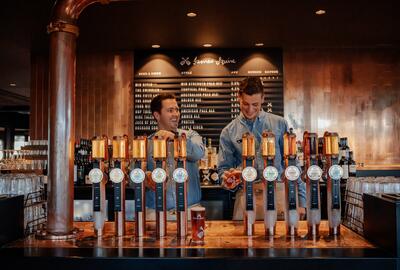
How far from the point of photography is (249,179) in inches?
64.2

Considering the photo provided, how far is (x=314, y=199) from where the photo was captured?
63.9 inches

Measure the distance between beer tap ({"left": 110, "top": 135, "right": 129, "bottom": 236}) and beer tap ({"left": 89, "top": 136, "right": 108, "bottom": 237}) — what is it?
0.04 meters

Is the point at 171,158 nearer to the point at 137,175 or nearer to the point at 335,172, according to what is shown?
the point at 137,175

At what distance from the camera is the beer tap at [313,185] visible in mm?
1613

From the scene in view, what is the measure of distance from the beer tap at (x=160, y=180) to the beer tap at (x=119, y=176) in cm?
12

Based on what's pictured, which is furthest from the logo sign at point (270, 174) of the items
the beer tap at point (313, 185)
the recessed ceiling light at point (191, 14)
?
the recessed ceiling light at point (191, 14)

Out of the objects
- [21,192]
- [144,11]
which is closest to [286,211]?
[21,192]

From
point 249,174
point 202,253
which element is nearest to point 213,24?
point 249,174

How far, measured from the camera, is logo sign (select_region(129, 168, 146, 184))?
1636 millimetres

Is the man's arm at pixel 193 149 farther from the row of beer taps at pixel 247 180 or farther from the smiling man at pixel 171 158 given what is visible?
the row of beer taps at pixel 247 180

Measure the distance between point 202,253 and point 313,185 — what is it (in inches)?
20.2

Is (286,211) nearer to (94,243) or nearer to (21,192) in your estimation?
(94,243)

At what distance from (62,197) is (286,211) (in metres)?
0.90

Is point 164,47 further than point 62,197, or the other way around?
point 164,47
